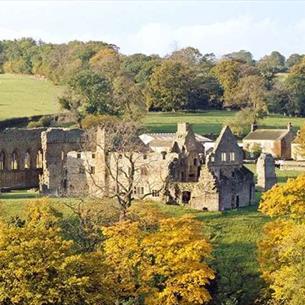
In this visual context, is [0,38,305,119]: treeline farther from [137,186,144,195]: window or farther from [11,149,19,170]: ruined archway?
[137,186,144,195]: window

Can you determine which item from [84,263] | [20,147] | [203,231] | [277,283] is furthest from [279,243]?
[20,147]

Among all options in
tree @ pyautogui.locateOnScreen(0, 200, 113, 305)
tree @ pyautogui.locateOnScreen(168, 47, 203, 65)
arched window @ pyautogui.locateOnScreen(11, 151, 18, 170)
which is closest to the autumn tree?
tree @ pyautogui.locateOnScreen(0, 200, 113, 305)

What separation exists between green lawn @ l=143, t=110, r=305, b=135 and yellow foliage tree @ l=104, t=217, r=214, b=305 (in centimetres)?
5222

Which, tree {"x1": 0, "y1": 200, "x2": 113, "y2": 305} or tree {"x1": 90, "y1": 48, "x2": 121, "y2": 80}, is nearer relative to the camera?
tree {"x1": 0, "y1": 200, "x2": 113, "y2": 305}

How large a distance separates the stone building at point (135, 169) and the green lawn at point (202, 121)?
27.3 m

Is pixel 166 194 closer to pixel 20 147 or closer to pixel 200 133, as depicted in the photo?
pixel 20 147

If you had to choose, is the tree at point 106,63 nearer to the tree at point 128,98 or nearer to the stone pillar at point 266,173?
the tree at point 128,98

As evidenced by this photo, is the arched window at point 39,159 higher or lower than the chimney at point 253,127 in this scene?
lower

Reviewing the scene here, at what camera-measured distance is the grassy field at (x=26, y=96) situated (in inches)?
4223

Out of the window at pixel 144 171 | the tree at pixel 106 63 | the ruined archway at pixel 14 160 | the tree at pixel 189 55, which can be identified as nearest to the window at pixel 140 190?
the window at pixel 144 171

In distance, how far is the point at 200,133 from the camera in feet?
331

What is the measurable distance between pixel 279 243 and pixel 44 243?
46.2ft

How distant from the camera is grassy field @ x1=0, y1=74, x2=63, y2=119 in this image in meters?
107

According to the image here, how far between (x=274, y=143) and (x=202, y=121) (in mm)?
16199
